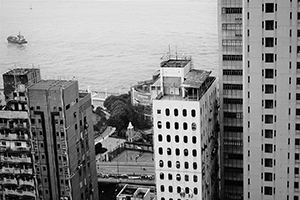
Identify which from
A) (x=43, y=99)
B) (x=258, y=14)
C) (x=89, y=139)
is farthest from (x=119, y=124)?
(x=258, y=14)

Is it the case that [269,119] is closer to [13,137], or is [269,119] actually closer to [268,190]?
[268,190]

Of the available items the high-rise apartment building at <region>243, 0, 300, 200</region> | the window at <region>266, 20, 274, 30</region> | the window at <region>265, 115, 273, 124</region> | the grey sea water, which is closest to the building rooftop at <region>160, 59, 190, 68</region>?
the high-rise apartment building at <region>243, 0, 300, 200</region>

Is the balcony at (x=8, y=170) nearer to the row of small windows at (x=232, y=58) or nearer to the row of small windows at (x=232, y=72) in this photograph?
the row of small windows at (x=232, y=72)

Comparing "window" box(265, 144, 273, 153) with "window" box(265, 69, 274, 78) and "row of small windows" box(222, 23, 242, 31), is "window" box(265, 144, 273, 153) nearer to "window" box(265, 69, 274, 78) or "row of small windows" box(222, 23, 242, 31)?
"window" box(265, 69, 274, 78)

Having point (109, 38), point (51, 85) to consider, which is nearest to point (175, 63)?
point (51, 85)

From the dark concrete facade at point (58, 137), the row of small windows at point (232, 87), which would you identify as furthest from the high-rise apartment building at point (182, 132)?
the dark concrete facade at point (58, 137)
